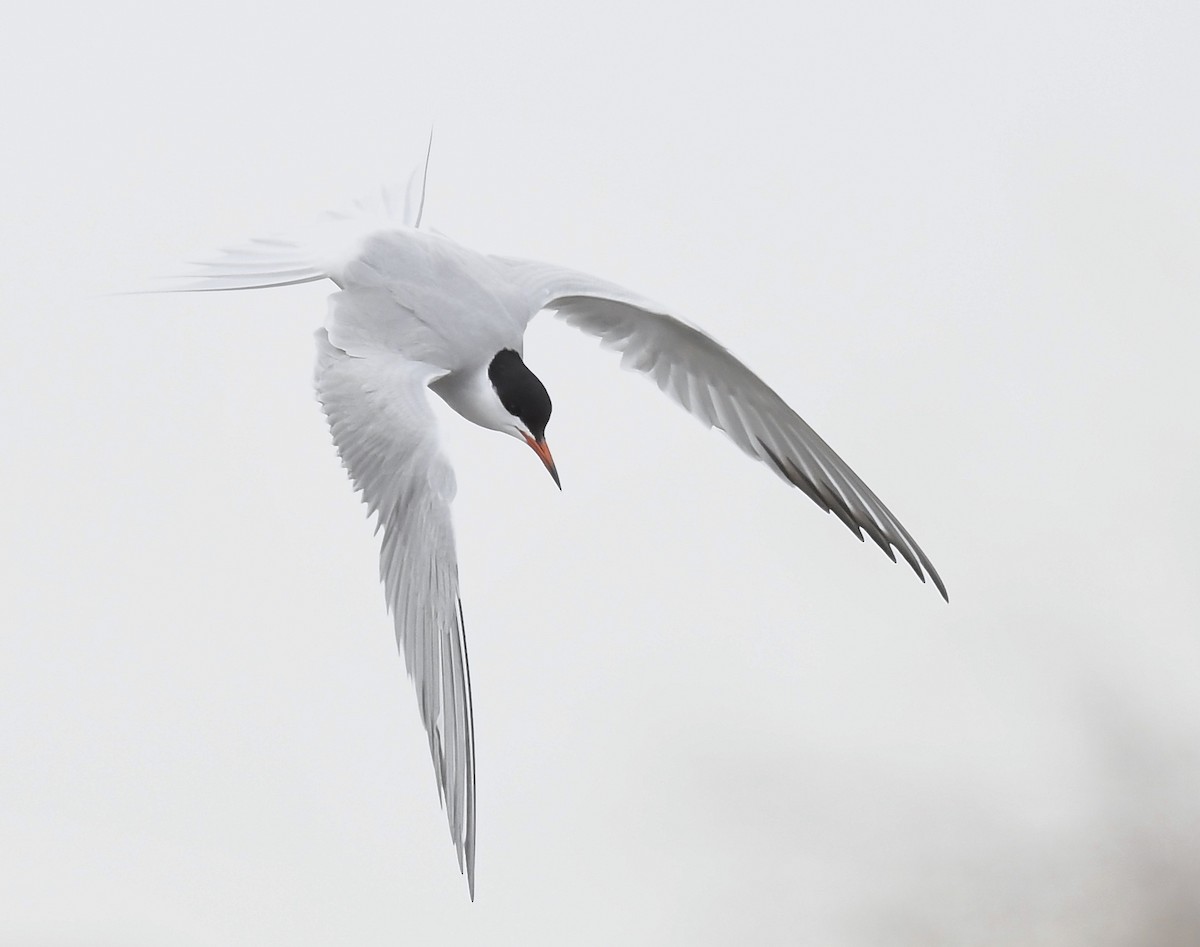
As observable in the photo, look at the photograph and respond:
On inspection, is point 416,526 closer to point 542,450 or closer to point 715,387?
point 542,450

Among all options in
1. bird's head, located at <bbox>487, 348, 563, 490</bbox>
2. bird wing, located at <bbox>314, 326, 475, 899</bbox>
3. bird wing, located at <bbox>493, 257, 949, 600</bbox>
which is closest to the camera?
bird wing, located at <bbox>314, 326, 475, 899</bbox>

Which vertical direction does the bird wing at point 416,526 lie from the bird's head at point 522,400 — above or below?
below

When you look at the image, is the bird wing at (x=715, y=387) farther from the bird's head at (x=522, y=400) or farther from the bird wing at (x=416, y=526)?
the bird wing at (x=416, y=526)

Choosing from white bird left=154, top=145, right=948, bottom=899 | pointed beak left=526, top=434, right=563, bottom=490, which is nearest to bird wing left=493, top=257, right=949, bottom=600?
white bird left=154, top=145, right=948, bottom=899

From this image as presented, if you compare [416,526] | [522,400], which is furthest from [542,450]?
[416,526]

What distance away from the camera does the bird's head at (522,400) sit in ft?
4.37

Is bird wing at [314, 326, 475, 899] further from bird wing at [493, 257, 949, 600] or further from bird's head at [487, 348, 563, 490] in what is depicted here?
bird wing at [493, 257, 949, 600]

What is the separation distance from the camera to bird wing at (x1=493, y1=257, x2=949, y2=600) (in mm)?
1445

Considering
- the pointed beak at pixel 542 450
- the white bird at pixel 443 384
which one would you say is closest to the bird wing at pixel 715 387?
the white bird at pixel 443 384

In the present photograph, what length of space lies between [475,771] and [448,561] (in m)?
0.18

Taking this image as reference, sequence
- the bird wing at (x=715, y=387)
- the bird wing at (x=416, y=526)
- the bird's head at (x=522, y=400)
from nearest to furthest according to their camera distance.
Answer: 1. the bird wing at (x=416, y=526)
2. the bird's head at (x=522, y=400)
3. the bird wing at (x=715, y=387)

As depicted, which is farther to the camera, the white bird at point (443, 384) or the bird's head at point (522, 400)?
the bird's head at point (522, 400)

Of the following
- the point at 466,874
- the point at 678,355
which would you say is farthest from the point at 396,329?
the point at 466,874

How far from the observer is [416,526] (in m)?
1.23
